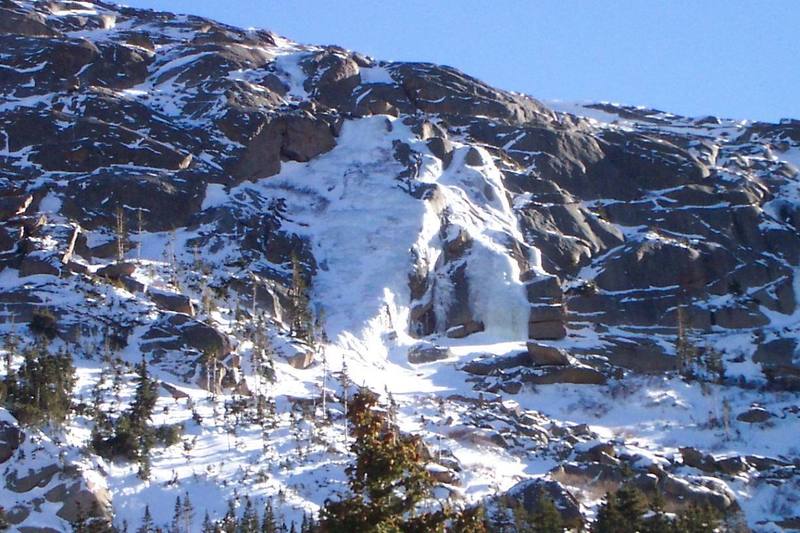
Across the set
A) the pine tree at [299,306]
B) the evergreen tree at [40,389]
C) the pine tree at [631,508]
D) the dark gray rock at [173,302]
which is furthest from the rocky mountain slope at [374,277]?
the pine tree at [631,508]

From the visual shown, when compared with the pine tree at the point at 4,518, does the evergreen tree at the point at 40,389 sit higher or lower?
higher

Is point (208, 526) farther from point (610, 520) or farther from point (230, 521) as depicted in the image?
point (610, 520)

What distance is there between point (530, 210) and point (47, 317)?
2036 inches

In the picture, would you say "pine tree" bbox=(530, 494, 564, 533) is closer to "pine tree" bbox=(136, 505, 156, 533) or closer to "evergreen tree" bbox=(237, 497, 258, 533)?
"evergreen tree" bbox=(237, 497, 258, 533)

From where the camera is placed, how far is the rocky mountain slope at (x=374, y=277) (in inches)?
2403

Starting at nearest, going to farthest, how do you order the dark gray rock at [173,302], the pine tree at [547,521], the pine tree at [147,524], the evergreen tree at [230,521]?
the pine tree at [547,521], the evergreen tree at [230,521], the pine tree at [147,524], the dark gray rock at [173,302]

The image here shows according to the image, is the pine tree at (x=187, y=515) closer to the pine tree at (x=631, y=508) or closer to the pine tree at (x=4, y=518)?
the pine tree at (x=4, y=518)

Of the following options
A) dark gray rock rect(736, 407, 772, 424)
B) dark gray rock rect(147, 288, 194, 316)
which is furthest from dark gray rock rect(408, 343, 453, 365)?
dark gray rock rect(736, 407, 772, 424)

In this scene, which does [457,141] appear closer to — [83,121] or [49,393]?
[83,121]

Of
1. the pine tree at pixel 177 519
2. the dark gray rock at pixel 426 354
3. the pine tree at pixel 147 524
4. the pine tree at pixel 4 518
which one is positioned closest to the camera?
the pine tree at pixel 4 518

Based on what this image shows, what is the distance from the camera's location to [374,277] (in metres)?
91.3

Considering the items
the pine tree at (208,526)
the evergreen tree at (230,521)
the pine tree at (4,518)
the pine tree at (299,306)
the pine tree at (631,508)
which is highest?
the pine tree at (299,306)

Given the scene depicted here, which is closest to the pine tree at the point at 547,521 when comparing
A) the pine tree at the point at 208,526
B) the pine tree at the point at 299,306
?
the pine tree at the point at 208,526

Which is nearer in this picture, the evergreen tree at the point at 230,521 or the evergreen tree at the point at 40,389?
the evergreen tree at the point at 230,521
